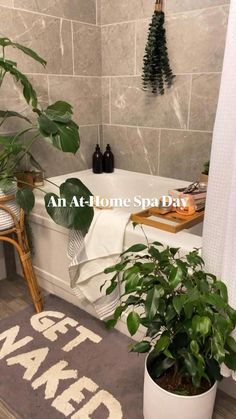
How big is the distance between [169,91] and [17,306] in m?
1.59

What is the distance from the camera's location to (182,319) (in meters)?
0.98

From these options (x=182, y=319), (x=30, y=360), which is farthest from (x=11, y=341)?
(x=182, y=319)

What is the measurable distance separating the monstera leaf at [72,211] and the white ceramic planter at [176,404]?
685mm

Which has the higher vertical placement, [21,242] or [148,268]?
[148,268]

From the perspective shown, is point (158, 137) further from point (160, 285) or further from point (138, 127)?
point (160, 285)

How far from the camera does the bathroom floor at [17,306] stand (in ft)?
3.91

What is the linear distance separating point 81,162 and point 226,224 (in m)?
1.56

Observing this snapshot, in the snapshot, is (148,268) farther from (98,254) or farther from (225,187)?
(98,254)

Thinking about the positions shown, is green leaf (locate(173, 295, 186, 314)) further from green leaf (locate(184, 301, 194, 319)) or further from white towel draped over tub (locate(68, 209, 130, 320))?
white towel draped over tub (locate(68, 209, 130, 320))

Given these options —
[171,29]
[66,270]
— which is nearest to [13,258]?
[66,270]

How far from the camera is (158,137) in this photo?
2.15 metres

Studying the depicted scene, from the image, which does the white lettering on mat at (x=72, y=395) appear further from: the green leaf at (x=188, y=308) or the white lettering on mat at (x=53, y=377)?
the green leaf at (x=188, y=308)

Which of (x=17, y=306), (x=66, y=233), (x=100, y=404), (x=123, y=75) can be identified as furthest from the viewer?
(x=123, y=75)

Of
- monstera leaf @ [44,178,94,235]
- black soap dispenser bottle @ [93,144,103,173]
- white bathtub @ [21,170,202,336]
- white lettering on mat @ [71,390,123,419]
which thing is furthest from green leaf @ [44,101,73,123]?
white lettering on mat @ [71,390,123,419]
